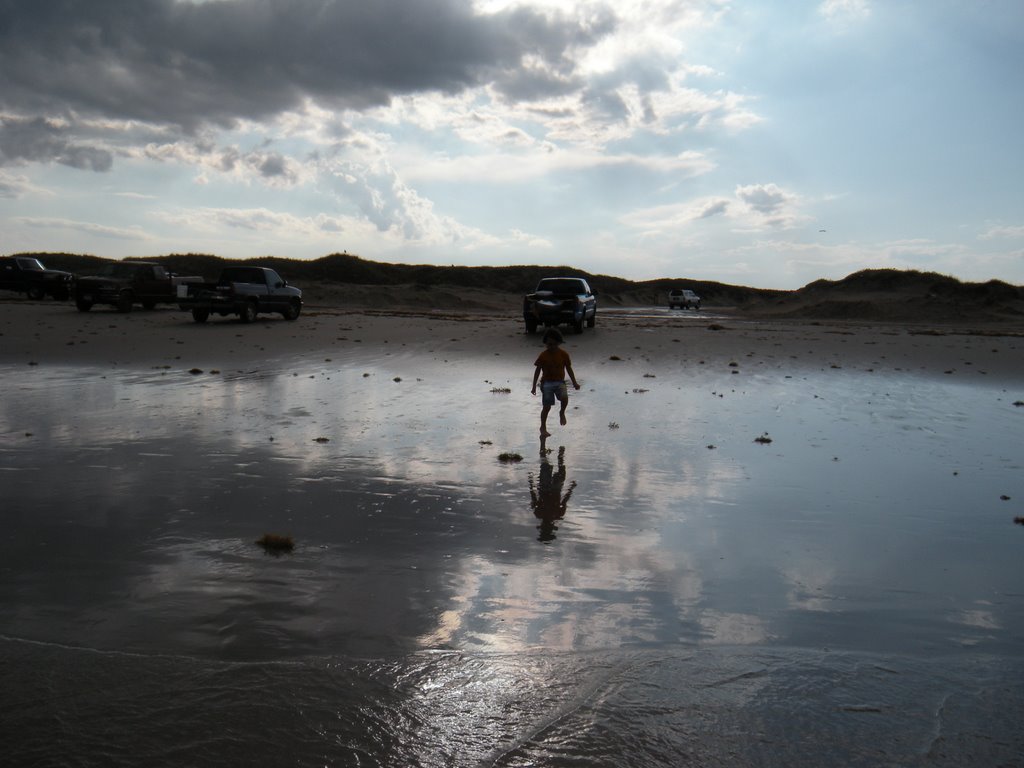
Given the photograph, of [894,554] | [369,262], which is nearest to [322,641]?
[894,554]

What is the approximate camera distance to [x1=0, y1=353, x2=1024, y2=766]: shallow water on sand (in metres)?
3.61

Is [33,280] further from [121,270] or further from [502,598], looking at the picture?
[502,598]

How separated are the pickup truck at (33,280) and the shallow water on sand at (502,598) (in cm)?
3525

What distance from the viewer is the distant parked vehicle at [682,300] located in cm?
7944

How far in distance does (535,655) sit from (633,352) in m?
19.5

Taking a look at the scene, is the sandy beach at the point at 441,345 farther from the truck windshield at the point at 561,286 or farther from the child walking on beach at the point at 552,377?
the child walking on beach at the point at 552,377

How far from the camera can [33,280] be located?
1651 inches

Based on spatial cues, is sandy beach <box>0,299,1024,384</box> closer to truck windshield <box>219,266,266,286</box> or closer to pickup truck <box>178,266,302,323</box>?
pickup truck <box>178,266,302,323</box>

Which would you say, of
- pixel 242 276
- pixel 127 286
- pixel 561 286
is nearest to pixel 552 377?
pixel 561 286

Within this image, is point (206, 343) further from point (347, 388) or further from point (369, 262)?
point (369, 262)

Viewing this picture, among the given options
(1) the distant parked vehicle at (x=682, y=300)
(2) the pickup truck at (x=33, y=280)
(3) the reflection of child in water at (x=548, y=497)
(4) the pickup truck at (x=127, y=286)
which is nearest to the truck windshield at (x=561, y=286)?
(4) the pickup truck at (x=127, y=286)

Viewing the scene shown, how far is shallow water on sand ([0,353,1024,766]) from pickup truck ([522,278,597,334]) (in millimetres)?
17504

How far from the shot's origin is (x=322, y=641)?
448cm

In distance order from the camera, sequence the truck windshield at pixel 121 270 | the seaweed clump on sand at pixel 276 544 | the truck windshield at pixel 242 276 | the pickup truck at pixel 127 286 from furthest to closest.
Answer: the truck windshield at pixel 121 270
the pickup truck at pixel 127 286
the truck windshield at pixel 242 276
the seaweed clump on sand at pixel 276 544
